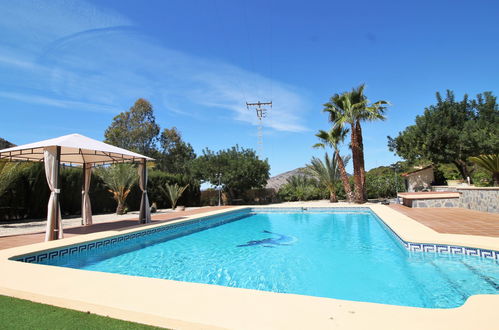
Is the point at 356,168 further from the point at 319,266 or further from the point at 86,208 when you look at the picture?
the point at 86,208

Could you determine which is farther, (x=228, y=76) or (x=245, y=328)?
(x=228, y=76)

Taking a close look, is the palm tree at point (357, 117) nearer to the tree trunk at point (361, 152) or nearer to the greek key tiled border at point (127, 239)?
the tree trunk at point (361, 152)

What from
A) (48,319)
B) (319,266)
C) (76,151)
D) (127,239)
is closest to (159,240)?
(127,239)

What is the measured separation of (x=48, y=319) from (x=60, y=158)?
721 cm

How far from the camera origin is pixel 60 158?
27.8 feet

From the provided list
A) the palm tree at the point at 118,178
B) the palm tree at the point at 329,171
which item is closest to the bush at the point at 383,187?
the palm tree at the point at 329,171

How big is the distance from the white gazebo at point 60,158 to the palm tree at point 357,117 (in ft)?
39.7

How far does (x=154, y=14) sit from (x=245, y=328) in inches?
447

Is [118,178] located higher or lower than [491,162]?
lower

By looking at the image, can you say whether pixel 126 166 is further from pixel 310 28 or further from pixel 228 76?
pixel 310 28

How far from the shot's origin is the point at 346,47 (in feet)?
46.0

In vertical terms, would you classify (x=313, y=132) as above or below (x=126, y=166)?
above

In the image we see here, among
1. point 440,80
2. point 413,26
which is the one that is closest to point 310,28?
point 413,26

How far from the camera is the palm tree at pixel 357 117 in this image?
1628cm
